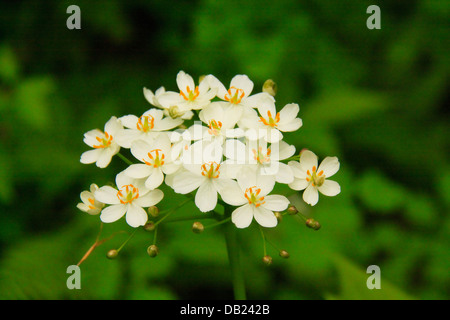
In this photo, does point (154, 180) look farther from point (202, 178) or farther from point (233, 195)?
point (233, 195)

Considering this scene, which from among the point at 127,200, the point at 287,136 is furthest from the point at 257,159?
the point at 287,136

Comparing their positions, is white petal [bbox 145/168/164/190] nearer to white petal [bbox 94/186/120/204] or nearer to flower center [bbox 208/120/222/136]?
white petal [bbox 94/186/120/204]

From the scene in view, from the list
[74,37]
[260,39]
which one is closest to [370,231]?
[260,39]

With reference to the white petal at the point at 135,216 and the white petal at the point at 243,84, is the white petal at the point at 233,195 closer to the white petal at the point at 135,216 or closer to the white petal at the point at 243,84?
the white petal at the point at 135,216

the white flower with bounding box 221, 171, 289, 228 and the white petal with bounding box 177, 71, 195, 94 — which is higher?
the white petal with bounding box 177, 71, 195, 94

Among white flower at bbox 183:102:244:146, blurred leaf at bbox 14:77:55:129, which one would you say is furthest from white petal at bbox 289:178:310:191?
blurred leaf at bbox 14:77:55:129
